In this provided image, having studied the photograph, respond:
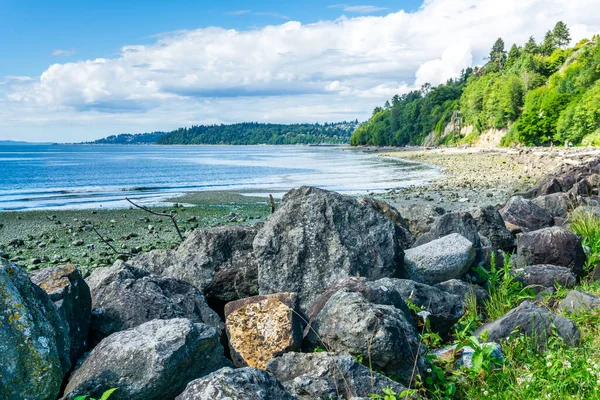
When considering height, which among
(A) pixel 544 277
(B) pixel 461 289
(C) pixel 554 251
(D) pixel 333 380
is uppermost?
(D) pixel 333 380

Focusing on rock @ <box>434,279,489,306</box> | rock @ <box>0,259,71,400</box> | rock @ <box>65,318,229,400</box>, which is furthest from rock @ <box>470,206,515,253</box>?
rock @ <box>0,259,71,400</box>

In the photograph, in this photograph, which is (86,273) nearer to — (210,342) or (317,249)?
(317,249)

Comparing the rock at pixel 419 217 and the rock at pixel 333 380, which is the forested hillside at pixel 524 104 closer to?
the rock at pixel 419 217

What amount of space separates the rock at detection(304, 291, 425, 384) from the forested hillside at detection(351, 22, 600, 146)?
68.0 metres

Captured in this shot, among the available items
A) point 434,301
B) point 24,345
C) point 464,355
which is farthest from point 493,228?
point 24,345

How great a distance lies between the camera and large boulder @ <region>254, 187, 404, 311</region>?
6.74 metres

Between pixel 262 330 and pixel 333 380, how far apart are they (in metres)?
1.26

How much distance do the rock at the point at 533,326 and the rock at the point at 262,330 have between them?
207 centimetres

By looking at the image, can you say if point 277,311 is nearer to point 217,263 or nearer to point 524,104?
point 217,263

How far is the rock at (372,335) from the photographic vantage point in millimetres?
4566

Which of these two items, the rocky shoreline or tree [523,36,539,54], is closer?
the rocky shoreline

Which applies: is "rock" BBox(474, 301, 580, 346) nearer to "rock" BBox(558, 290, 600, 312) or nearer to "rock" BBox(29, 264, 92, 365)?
"rock" BBox(558, 290, 600, 312)

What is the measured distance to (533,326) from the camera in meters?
5.45

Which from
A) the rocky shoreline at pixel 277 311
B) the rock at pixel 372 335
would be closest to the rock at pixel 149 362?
the rocky shoreline at pixel 277 311
